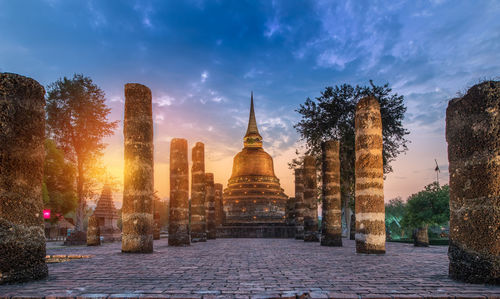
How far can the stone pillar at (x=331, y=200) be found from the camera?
16.1m

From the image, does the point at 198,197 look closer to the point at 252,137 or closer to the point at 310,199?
the point at 310,199

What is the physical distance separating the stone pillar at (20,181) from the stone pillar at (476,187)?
25.1 ft

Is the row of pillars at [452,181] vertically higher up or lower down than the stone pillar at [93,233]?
higher up

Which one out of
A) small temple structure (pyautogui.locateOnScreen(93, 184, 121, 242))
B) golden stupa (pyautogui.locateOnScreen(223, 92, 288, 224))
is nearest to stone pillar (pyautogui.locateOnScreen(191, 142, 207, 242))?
small temple structure (pyautogui.locateOnScreen(93, 184, 121, 242))

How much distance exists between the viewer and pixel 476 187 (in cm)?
616

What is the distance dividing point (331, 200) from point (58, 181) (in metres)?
30.4

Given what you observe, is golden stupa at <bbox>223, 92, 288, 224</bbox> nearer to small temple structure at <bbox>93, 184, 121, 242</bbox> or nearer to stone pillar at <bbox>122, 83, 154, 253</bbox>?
small temple structure at <bbox>93, 184, 121, 242</bbox>

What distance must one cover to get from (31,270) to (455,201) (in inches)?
309

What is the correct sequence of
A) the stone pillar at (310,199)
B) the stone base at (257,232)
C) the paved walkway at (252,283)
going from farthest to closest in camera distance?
the stone base at (257,232) → the stone pillar at (310,199) → the paved walkway at (252,283)

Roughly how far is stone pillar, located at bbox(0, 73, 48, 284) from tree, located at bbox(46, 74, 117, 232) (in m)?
21.2

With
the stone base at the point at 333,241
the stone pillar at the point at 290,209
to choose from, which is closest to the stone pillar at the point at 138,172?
the stone base at the point at 333,241

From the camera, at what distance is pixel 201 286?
5.32 m

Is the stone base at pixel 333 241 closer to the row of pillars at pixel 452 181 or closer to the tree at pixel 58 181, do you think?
the row of pillars at pixel 452 181

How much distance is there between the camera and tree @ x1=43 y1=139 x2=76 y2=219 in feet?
114
